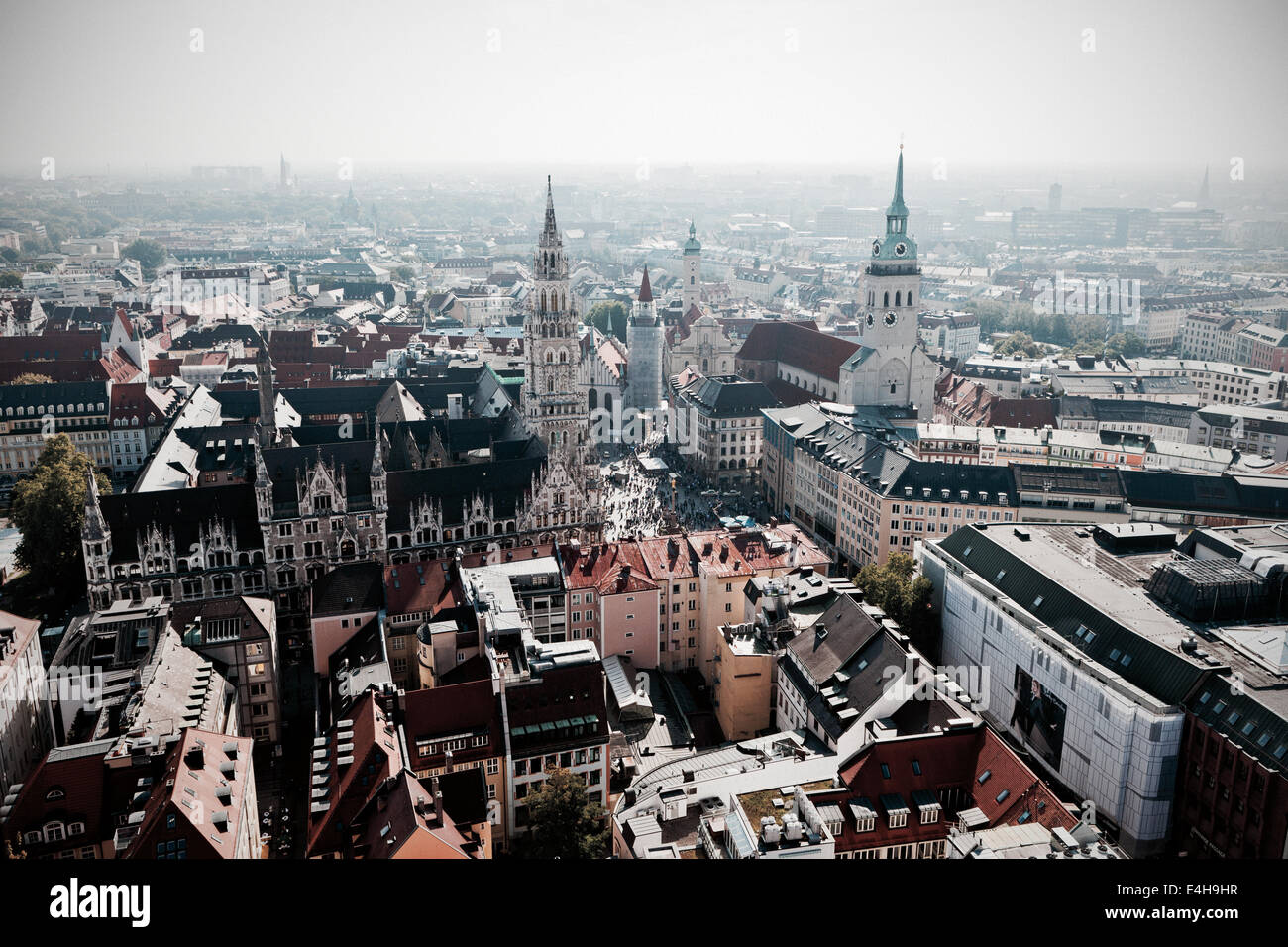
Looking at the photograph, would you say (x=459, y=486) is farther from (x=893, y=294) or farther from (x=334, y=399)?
(x=893, y=294)

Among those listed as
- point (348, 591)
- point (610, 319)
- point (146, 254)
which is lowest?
point (348, 591)

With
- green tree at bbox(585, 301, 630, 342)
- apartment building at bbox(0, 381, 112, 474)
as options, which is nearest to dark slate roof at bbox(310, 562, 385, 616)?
apartment building at bbox(0, 381, 112, 474)

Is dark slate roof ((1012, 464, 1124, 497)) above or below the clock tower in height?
below

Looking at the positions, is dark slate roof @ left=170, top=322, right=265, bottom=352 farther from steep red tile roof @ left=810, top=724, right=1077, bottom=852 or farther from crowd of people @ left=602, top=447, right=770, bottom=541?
steep red tile roof @ left=810, top=724, right=1077, bottom=852

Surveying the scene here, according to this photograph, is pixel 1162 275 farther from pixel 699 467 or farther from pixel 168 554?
pixel 168 554

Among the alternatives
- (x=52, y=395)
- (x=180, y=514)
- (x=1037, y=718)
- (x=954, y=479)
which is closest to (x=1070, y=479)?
(x=954, y=479)

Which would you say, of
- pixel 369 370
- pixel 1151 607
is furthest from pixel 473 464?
pixel 369 370
